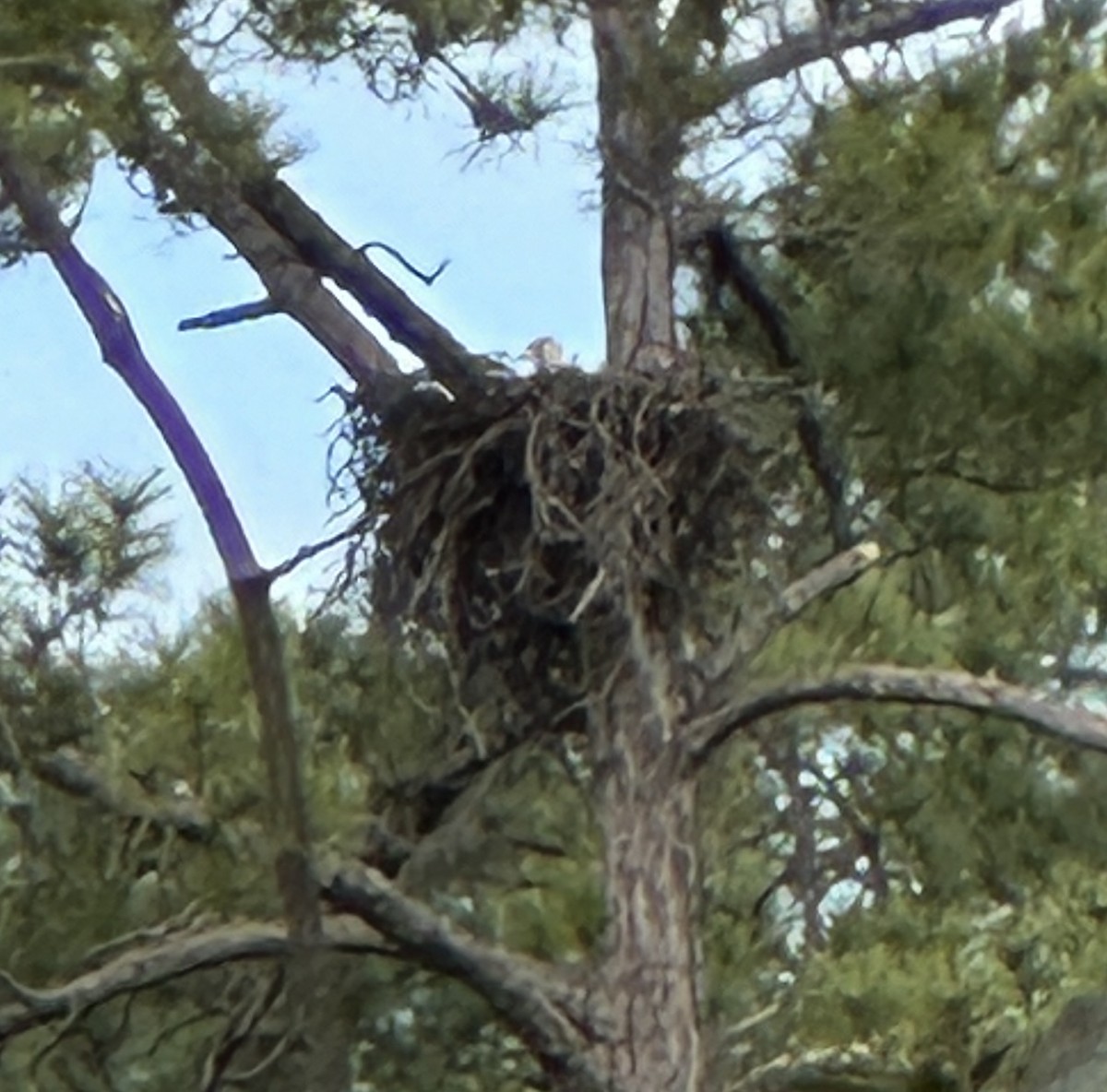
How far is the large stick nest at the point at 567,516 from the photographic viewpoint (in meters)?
4.84

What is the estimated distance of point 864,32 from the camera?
572 centimetres

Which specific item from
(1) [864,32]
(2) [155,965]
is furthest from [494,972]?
(1) [864,32]

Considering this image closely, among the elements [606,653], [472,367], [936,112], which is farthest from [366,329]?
[936,112]

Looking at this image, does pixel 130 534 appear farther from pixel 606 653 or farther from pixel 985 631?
pixel 985 631

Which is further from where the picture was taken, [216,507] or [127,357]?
[127,357]

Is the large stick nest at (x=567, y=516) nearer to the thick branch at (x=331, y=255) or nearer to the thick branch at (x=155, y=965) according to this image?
the thick branch at (x=331, y=255)

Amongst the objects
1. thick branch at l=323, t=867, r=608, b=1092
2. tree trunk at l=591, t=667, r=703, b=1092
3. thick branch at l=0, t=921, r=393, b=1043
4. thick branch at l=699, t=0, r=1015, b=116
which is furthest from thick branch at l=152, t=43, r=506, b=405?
thick branch at l=0, t=921, r=393, b=1043

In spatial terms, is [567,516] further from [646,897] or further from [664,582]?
[646,897]

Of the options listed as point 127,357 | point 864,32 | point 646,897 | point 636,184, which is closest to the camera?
point 127,357

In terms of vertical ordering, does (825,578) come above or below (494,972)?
above

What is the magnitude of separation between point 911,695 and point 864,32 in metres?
1.65


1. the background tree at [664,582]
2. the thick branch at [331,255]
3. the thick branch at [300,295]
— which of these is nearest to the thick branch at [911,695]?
the background tree at [664,582]

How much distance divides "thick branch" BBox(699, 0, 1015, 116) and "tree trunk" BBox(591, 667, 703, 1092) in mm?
1409

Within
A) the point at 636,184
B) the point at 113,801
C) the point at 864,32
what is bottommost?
the point at 113,801
